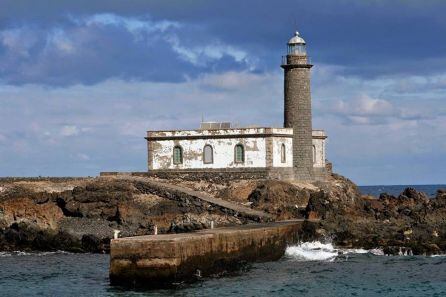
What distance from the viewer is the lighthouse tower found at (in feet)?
159

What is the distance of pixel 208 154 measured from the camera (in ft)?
157

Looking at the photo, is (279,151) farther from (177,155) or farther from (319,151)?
(319,151)

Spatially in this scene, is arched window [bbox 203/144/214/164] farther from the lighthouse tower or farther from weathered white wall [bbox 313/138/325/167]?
weathered white wall [bbox 313/138/325/167]

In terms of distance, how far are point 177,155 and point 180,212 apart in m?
7.56

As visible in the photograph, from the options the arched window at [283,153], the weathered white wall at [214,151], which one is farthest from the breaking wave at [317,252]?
the arched window at [283,153]

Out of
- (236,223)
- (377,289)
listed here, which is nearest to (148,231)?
(236,223)

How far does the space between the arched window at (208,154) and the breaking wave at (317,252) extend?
13046 millimetres

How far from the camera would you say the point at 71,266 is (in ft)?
100

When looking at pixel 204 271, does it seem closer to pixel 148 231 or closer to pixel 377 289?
pixel 377 289

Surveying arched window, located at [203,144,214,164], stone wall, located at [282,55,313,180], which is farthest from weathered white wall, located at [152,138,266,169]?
stone wall, located at [282,55,313,180]

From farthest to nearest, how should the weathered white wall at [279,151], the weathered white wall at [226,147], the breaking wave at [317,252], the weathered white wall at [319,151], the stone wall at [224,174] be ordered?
1. the weathered white wall at [319,151]
2. the weathered white wall at [279,151]
3. the weathered white wall at [226,147]
4. the stone wall at [224,174]
5. the breaking wave at [317,252]

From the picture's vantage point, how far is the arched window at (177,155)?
48375 mm

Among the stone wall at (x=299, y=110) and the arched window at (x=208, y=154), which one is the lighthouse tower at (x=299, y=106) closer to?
the stone wall at (x=299, y=110)

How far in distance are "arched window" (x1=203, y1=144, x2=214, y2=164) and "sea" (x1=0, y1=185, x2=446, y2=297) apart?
13825 mm
